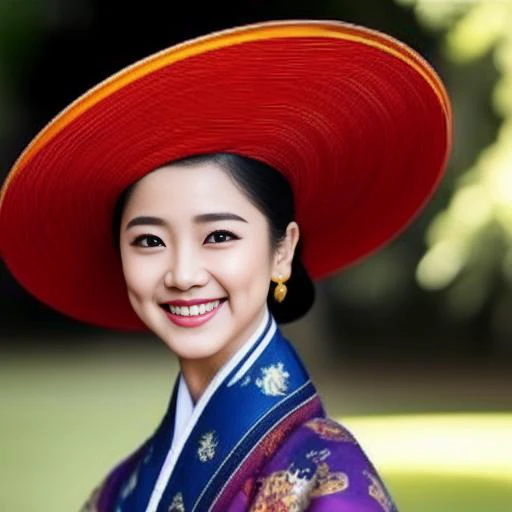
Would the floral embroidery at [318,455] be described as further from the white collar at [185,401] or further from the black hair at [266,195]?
the black hair at [266,195]

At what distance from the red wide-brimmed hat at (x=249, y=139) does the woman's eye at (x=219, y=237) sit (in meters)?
0.14

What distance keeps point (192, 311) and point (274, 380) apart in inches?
7.5

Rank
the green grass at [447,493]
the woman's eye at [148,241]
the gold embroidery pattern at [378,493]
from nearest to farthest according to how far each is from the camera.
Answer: the gold embroidery pattern at [378,493]
the woman's eye at [148,241]
the green grass at [447,493]

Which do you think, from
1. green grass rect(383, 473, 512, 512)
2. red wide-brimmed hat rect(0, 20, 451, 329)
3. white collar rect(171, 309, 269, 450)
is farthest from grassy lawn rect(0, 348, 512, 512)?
white collar rect(171, 309, 269, 450)

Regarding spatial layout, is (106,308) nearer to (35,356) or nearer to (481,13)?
(481,13)

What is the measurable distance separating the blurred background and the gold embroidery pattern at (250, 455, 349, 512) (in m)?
0.86

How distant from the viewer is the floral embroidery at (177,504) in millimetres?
2539

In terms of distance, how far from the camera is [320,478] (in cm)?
239

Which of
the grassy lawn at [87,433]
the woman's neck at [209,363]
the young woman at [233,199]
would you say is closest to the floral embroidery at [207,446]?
the young woman at [233,199]

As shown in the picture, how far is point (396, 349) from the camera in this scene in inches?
511

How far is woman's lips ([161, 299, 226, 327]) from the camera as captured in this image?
98.3 inches

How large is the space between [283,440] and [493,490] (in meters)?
4.17

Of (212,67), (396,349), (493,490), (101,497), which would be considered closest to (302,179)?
(212,67)

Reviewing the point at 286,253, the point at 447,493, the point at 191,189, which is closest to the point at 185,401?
the point at 286,253
